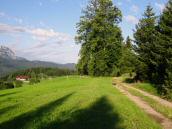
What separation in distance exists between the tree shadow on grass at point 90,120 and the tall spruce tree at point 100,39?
57.9 meters

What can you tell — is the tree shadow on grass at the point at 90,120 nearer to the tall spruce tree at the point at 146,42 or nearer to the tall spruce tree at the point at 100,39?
the tall spruce tree at the point at 146,42

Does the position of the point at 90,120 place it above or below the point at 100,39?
below

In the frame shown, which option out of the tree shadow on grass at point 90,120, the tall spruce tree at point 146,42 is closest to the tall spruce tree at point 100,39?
the tall spruce tree at point 146,42

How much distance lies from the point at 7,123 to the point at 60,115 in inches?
132

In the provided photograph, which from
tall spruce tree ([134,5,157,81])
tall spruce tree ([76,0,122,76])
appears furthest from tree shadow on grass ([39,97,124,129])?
tall spruce tree ([76,0,122,76])

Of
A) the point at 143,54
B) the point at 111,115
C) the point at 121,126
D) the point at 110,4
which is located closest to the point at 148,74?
the point at 143,54

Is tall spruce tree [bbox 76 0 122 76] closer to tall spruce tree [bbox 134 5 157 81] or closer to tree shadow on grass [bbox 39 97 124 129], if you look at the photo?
tall spruce tree [bbox 134 5 157 81]

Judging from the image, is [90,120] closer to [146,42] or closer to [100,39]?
[146,42]

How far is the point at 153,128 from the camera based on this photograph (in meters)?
17.6

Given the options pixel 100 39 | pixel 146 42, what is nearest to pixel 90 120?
pixel 146 42

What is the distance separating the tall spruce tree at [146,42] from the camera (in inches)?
2233

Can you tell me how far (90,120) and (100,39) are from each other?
64.1 metres

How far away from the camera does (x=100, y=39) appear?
82812mm

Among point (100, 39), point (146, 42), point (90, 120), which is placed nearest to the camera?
point (90, 120)
